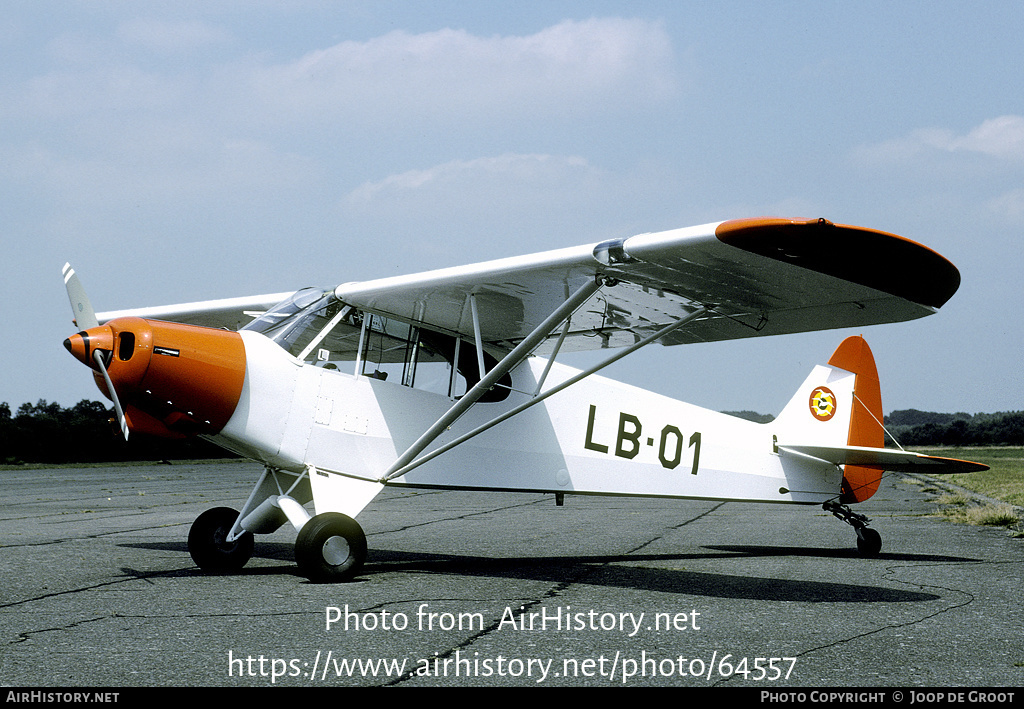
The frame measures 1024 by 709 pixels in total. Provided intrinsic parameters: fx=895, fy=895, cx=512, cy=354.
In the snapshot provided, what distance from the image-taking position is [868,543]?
29.2ft

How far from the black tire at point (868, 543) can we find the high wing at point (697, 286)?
2382 mm

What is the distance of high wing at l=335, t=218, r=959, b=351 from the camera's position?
5.43 meters

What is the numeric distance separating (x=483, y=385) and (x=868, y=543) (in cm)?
437

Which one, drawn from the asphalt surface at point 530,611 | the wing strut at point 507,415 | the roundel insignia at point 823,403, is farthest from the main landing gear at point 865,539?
the wing strut at point 507,415

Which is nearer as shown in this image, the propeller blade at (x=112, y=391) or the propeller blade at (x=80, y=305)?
the propeller blade at (x=112, y=391)

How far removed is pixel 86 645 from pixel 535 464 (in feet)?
15.1

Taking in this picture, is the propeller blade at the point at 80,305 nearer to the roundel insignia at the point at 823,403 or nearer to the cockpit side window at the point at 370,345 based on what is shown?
the cockpit side window at the point at 370,345

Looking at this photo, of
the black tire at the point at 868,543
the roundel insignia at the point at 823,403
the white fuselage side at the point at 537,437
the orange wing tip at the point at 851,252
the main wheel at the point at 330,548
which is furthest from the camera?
the roundel insignia at the point at 823,403

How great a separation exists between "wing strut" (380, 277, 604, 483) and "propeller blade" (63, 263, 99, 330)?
2657 millimetres

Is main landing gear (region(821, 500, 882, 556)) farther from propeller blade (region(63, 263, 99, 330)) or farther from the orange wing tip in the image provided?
propeller blade (region(63, 263, 99, 330))

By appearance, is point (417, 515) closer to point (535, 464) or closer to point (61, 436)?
point (535, 464)

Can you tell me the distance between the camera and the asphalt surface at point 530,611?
410cm

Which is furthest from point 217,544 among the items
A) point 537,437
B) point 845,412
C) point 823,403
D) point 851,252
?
point 845,412
